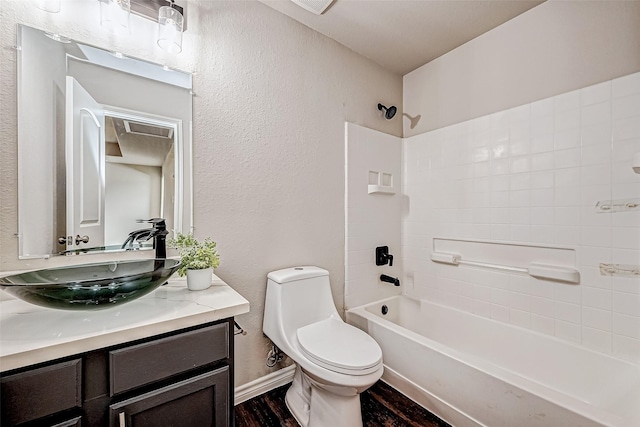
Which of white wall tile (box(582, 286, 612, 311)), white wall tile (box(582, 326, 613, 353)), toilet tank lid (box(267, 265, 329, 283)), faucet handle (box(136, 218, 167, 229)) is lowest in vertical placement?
white wall tile (box(582, 326, 613, 353))

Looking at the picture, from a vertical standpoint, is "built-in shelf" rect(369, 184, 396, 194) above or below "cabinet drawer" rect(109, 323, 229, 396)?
above

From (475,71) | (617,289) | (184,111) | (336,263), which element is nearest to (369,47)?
(475,71)

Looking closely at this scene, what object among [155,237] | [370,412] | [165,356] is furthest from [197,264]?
[370,412]

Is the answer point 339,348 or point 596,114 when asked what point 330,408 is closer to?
point 339,348

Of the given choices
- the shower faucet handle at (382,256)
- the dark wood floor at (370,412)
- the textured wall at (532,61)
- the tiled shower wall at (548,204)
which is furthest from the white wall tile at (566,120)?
the dark wood floor at (370,412)

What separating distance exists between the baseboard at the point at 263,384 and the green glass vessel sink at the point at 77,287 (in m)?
1.02

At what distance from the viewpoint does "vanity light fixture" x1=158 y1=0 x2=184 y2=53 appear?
126 cm

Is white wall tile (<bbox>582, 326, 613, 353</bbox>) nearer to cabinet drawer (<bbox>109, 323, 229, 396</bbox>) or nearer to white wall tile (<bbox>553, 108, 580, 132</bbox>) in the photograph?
white wall tile (<bbox>553, 108, 580, 132</bbox>)

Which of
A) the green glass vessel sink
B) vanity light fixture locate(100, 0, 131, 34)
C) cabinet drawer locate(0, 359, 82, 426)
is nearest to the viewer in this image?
cabinet drawer locate(0, 359, 82, 426)

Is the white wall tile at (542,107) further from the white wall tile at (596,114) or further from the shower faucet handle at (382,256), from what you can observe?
the shower faucet handle at (382,256)

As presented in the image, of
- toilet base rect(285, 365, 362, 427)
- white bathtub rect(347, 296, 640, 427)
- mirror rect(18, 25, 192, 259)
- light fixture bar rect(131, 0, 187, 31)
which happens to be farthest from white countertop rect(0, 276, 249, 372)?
light fixture bar rect(131, 0, 187, 31)

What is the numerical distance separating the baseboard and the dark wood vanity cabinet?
2.34 feet

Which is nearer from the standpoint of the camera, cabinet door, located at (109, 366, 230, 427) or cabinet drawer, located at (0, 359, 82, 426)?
cabinet drawer, located at (0, 359, 82, 426)

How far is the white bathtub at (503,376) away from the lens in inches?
44.2
